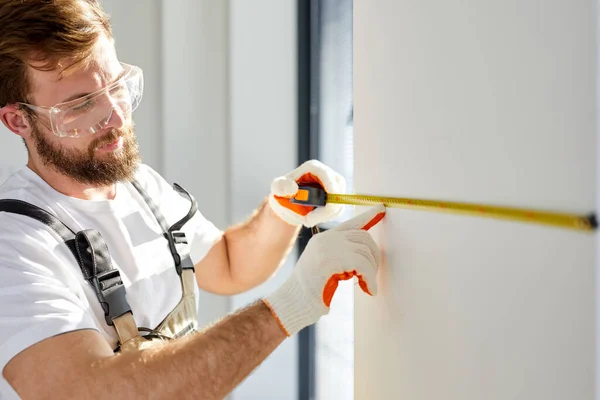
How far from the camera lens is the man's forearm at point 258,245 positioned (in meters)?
1.69

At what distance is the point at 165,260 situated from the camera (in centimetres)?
154

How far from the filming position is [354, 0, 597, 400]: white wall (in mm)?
597

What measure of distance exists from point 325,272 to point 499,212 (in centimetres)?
45

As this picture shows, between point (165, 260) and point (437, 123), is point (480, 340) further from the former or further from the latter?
point (165, 260)

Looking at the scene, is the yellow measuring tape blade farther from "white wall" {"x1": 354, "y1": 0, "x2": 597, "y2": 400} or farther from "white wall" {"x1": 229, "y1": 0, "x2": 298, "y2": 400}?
"white wall" {"x1": 229, "y1": 0, "x2": 298, "y2": 400}

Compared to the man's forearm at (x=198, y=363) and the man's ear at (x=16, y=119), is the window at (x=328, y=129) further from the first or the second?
the man's ear at (x=16, y=119)

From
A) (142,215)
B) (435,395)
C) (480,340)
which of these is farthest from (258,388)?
(480,340)

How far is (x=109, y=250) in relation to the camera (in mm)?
1438

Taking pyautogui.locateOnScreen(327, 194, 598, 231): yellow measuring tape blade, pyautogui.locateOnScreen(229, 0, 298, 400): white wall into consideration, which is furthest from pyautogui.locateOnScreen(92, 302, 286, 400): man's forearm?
pyautogui.locateOnScreen(229, 0, 298, 400): white wall

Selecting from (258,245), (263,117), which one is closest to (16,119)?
(258,245)

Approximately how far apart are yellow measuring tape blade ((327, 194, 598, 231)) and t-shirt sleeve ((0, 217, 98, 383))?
0.62 metres

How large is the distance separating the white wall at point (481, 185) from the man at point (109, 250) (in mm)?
140

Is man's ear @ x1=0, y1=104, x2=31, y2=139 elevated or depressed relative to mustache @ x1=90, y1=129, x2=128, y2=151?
elevated

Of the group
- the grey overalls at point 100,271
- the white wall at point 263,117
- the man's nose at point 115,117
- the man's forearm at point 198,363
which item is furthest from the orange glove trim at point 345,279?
the white wall at point 263,117
